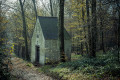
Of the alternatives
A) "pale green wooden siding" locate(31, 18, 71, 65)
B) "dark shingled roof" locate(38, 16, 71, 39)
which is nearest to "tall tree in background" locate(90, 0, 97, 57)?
"pale green wooden siding" locate(31, 18, 71, 65)

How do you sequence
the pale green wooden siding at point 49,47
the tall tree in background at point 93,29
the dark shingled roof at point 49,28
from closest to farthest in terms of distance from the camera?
the tall tree in background at point 93,29
the pale green wooden siding at point 49,47
the dark shingled roof at point 49,28

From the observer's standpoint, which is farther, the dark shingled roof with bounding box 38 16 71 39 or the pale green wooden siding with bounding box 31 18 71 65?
the dark shingled roof with bounding box 38 16 71 39

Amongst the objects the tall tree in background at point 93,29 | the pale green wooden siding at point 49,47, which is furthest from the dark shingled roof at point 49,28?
the tall tree in background at point 93,29

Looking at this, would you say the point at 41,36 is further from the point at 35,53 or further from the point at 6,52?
the point at 6,52

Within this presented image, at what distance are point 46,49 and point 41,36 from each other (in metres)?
2.04

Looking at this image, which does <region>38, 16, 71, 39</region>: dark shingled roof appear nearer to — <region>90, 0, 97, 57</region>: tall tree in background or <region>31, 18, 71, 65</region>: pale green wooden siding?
<region>31, 18, 71, 65</region>: pale green wooden siding

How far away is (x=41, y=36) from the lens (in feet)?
50.0

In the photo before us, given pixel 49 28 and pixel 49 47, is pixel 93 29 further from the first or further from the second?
pixel 49 28

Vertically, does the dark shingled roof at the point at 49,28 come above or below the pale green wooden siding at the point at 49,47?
above

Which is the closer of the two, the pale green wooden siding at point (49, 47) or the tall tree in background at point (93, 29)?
the tall tree in background at point (93, 29)

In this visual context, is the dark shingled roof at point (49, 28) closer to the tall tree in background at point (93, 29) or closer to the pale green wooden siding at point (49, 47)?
the pale green wooden siding at point (49, 47)

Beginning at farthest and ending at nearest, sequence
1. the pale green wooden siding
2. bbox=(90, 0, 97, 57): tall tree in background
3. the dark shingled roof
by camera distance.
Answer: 1. the dark shingled roof
2. the pale green wooden siding
3. bbox=(90, 0, 97, 57): tall tree in background

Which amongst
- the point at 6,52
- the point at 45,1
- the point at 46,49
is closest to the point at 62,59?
the point at 46,49

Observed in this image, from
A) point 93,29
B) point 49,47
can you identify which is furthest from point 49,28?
point 93,29
